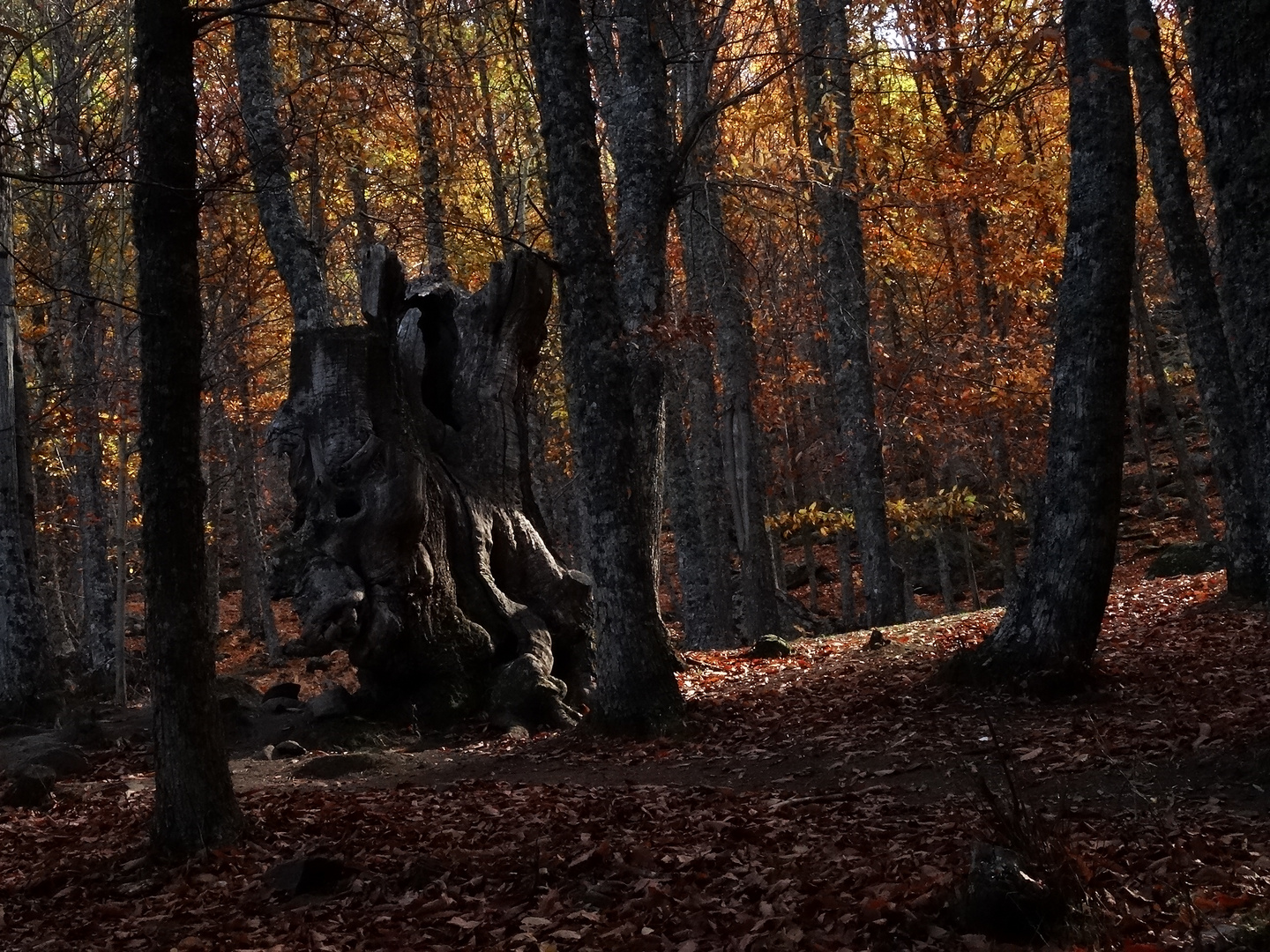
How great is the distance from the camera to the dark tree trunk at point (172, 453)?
5.73 metres

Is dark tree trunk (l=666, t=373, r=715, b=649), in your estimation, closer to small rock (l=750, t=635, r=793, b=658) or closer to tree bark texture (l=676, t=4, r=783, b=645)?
tree bark texture (l=676, t=4, r=783, b=645)

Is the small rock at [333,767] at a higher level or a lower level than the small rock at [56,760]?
lower

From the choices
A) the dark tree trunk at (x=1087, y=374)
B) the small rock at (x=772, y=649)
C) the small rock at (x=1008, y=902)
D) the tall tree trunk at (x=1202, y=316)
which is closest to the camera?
the small rock at (x=1008, y=902)

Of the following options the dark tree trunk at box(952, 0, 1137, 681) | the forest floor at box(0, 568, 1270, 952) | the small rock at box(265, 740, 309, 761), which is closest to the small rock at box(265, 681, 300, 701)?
the small rock at box(265, 740, 309, 761)

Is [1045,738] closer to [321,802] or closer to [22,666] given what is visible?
[321,802]

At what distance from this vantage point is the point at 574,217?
846 centimetres

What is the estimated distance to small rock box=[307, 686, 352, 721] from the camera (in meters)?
10.1

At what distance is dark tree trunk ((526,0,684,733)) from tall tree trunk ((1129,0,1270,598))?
19.5 feet

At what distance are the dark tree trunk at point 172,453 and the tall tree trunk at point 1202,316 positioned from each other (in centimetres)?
910

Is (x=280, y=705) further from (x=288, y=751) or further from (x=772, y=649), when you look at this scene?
(x=772, y=649)

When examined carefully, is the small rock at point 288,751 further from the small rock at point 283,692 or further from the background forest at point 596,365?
the small rock at point 283,692

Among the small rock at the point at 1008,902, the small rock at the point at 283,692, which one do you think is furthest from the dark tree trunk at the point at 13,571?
the small rock at the point at 1008,902

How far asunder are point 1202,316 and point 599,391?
6.64 m

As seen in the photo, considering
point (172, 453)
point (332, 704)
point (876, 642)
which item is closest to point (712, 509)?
point (876, 642)
